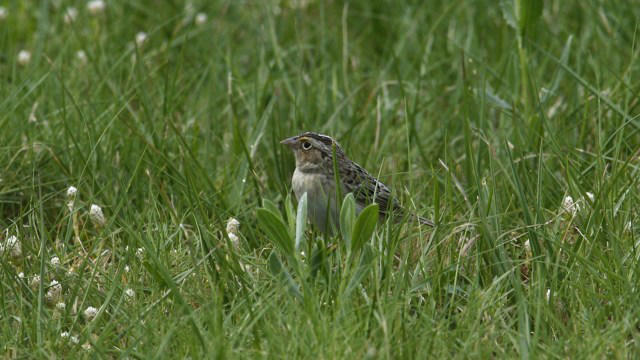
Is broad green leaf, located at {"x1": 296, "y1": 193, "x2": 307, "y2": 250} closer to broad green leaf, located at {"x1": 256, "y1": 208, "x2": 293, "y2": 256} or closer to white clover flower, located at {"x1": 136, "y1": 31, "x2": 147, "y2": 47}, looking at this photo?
broad green leaf, located at {"x1": 256, "y1": 208, "x2": 293, "y2": 256}

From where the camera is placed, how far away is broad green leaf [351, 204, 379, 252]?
15.3ft

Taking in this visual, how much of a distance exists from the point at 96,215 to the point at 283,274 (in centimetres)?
147

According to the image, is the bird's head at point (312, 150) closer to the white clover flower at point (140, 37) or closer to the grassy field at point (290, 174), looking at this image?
the grassy field at point (290, 174)

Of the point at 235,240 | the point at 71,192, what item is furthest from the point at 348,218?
the point at 71,192

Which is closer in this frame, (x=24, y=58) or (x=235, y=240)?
(x=235, y=240)

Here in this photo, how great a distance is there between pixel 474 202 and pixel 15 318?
2477 mm

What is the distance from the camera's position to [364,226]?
4699 millimetres

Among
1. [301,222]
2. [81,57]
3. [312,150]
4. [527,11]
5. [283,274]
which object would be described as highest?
[527,11]

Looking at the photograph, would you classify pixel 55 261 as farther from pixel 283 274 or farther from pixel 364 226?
pixel 364 226

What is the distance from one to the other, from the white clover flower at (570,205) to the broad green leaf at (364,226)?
3.97ft

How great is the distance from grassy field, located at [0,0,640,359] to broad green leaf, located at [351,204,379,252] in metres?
0.01

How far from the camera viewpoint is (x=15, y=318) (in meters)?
4.65

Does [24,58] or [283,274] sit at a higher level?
[283,274]

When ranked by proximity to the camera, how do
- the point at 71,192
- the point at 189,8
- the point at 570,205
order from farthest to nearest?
the point at 189,8 → the point at 71,192 → the point at 570,205
